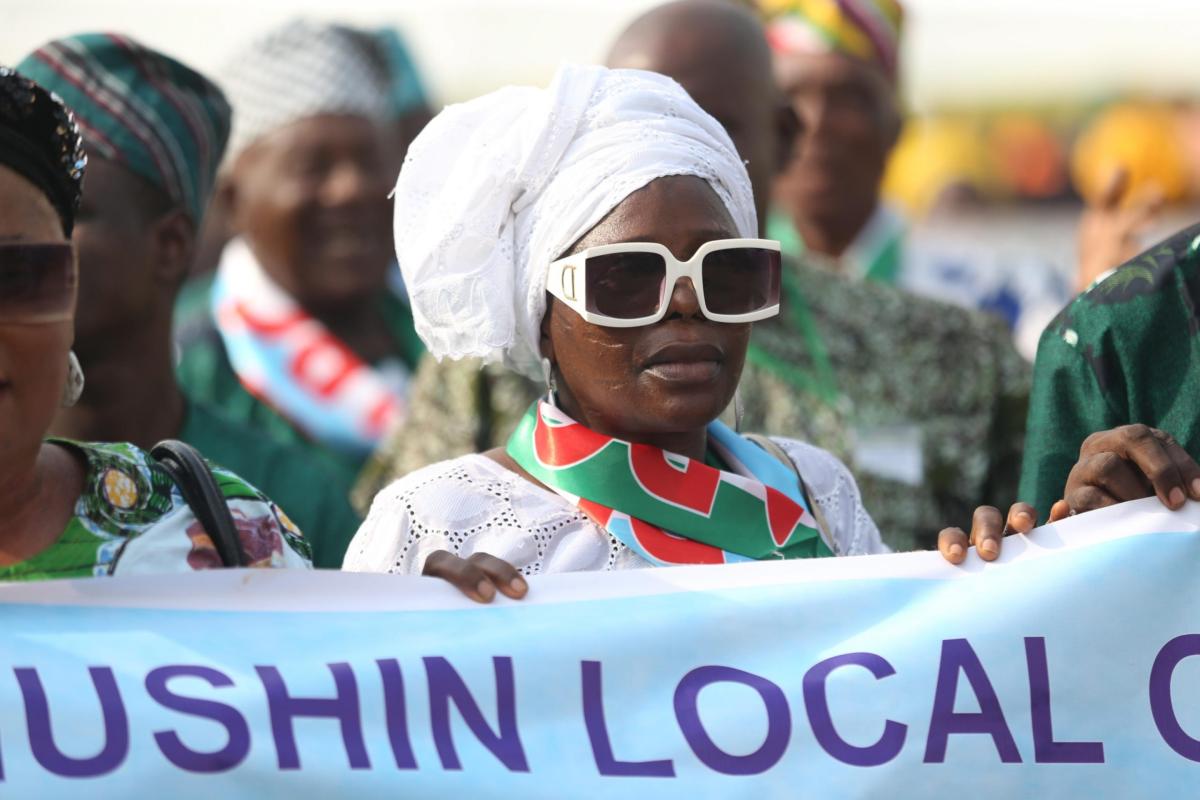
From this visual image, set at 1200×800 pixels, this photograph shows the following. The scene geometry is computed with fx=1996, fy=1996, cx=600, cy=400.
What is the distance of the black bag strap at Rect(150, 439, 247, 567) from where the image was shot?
2844 millimetres

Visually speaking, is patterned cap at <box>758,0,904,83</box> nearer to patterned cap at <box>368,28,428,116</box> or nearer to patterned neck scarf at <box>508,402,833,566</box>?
patterned cap at <box>368,28,428,116</box>

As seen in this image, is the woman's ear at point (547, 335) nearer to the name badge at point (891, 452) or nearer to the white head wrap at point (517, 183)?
the white head wrap at point (517, 183)

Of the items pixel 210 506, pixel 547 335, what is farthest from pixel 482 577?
pixel 547 335

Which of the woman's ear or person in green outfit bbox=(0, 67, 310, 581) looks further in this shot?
the woman's ear

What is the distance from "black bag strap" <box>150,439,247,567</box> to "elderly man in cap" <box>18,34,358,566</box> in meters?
1.29

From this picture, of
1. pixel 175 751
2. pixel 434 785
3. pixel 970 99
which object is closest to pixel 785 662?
pixel 434 785

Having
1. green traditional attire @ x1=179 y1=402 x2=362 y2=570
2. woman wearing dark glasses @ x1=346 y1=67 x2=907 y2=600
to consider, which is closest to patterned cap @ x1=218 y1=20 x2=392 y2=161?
green traditional attire @ x1=179 y1=402 x2=362 y2=570

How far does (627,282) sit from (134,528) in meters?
0.87

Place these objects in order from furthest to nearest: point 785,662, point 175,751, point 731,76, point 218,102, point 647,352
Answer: point 731,76 < point 218,102 < point 647,352 < point 785,662 < point 175,751

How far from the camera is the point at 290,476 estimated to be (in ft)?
14.1

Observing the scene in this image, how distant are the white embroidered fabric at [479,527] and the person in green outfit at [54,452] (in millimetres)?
257

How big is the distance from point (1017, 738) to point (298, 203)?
4.22m

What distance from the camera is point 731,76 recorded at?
486 cm

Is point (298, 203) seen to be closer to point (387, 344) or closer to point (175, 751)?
point (387, 344)
